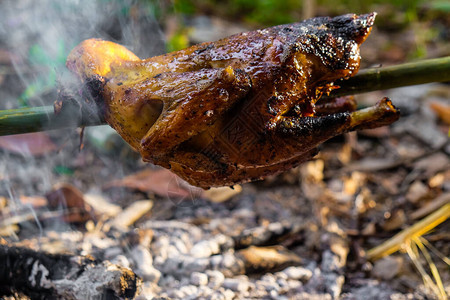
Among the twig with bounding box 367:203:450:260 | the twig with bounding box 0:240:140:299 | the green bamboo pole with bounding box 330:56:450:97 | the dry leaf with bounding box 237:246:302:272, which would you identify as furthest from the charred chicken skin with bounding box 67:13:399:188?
the twig with bounding box 367:203:450:260

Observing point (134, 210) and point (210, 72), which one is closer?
point (210, 72)

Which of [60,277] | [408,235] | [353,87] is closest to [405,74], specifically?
[353,87]

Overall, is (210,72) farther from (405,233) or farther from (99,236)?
(405,233)

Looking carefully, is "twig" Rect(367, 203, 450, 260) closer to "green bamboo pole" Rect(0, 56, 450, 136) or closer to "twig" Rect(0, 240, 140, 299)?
"green bamboo pole" Rect(0, 56, 450, 136)

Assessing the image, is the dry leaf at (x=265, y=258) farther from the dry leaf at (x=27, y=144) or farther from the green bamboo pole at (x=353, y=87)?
the dry leaf at (x=27, y=144)

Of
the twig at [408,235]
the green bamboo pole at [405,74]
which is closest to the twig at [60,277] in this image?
the green bamboo pole at [405,74]

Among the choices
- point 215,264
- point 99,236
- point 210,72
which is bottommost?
point 215,264

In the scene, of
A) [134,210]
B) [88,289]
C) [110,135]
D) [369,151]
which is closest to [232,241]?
[134,210]
